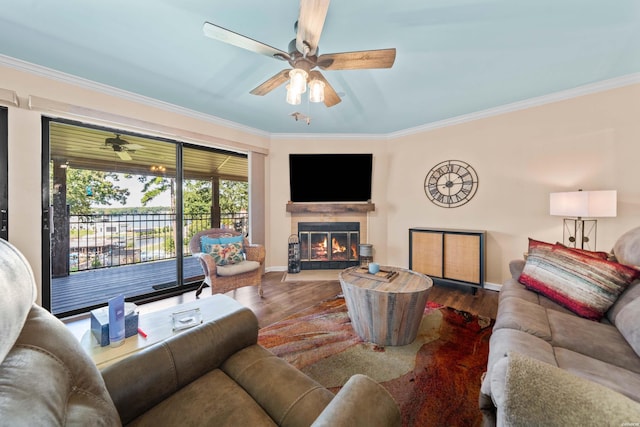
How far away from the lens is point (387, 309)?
1.84 metres

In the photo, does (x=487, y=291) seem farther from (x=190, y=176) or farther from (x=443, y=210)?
(x=190, y=176)

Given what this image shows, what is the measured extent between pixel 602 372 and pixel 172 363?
1.77 metres

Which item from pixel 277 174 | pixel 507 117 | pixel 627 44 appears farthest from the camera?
pixel 277 174

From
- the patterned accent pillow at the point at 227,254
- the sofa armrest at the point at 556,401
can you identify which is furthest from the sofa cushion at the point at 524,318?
the patterned accent pillow at the point at 227,254

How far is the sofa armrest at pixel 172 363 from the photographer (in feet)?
2.83

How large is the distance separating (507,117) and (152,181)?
5126mm

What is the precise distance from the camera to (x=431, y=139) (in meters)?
3.77

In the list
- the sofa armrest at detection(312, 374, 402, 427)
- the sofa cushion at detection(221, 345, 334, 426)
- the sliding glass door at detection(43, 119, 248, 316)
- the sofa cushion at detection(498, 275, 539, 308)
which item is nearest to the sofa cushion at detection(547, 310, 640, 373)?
the sofa cushion at detection(498, 275, 539, 308)

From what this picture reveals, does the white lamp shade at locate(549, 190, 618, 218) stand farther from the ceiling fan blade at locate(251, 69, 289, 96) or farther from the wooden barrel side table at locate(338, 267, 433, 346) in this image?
the ceiling fan blade at locate(251, 69, 289, 96)

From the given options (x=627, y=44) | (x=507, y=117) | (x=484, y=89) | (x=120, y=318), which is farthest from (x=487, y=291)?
(x=120, y=318)

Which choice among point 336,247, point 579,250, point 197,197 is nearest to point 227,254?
point 197,197

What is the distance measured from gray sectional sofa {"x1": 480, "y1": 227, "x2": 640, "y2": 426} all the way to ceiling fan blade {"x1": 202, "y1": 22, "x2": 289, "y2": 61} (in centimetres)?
180

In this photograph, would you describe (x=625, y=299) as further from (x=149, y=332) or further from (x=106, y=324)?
(x=106, y=324)

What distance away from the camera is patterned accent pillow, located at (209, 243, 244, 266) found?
9.42ft
